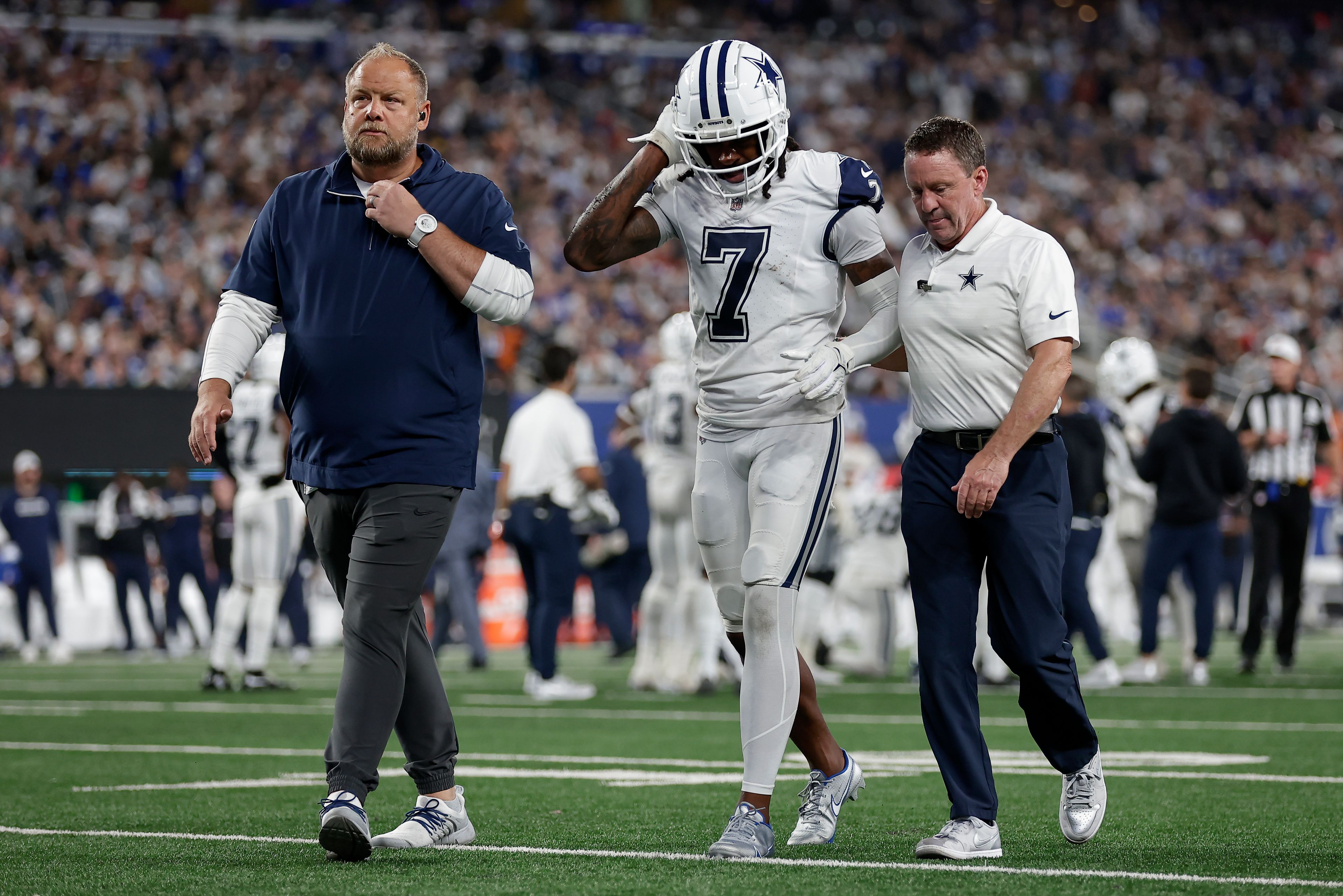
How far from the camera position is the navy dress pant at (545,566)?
11289mm

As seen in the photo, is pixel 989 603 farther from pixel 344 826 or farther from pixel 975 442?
pixel 344 826

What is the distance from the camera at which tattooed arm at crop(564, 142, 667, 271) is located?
5.02m

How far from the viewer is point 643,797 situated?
6.20 meters

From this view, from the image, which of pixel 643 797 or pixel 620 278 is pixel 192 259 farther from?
pixel 643 797

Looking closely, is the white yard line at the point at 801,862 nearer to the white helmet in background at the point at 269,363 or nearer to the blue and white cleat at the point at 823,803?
the blue and white cleat at the point at 823,803

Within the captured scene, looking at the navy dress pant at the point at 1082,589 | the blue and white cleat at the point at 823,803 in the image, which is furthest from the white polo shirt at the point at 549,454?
the blue and white cleat at the point at 823,803

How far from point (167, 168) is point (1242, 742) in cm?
1910

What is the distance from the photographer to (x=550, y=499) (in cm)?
1163

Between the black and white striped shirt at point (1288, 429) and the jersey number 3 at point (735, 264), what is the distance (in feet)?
28.4

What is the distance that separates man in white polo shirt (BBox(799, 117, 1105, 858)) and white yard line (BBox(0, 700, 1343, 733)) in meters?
3.83

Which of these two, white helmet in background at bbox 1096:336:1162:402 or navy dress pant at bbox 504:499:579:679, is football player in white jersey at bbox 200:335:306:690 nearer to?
navy dress pant at bbox 504:499:579:679

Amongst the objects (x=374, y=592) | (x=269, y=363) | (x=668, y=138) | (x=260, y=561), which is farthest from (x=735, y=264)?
(x=269, y=363)

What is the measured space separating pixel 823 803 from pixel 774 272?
4.87 ft

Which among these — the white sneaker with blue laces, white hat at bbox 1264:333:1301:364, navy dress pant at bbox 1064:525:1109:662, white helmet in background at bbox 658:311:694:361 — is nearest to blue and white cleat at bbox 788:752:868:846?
the white sneaker with blue laces
